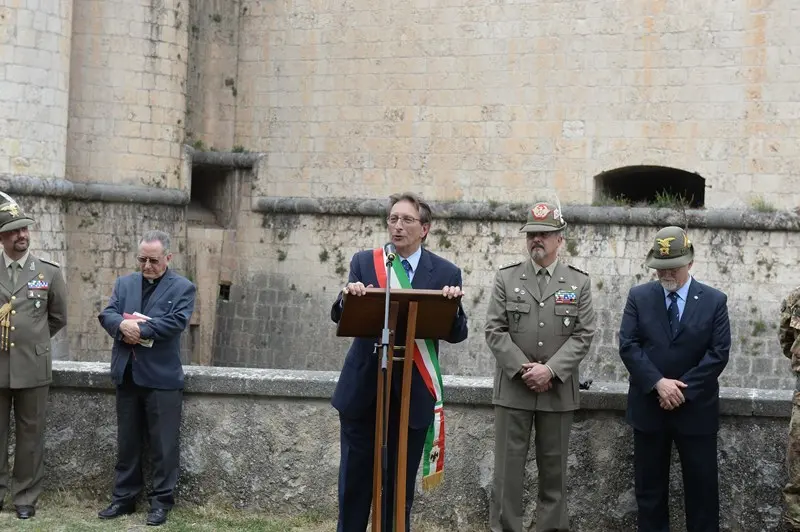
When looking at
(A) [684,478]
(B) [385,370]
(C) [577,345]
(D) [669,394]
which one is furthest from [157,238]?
(A) [684,478]

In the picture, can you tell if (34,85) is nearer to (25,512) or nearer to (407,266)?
(25,512)

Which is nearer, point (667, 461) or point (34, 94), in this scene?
point (667, 461)

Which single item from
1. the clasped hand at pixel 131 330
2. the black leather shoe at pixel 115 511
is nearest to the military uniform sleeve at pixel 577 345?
the clasped hand at pixel 131 330

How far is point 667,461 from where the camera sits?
5.61m

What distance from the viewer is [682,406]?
550 cm

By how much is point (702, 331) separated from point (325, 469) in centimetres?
202

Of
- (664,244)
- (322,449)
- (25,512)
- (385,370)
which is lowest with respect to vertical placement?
(25,512)

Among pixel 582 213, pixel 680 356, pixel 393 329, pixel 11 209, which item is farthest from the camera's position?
pixel 582 213

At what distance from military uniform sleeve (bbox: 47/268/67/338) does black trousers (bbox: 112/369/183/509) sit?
0.59 m

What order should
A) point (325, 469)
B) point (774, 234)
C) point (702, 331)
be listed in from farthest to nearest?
1. point (774, 234)
2. point (325, 469)
3. point (702, 331)

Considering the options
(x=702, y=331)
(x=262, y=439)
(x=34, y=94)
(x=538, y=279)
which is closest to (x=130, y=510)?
(x=262, y=439)

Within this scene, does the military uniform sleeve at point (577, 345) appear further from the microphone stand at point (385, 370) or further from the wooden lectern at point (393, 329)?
the microphone stand at point (385, 370)

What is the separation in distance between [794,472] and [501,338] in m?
1.45

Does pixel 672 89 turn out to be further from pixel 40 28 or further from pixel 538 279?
pixel 538 279
